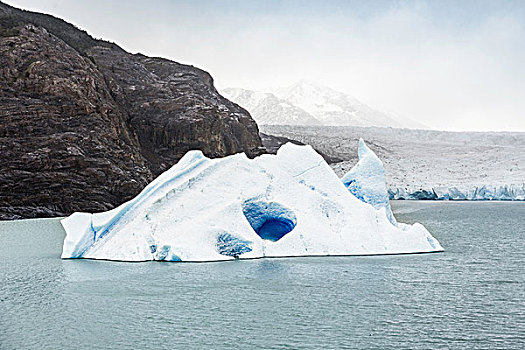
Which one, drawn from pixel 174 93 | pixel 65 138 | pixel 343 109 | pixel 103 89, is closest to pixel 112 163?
pixel 65 138

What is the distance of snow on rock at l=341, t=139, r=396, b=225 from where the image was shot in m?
11.1

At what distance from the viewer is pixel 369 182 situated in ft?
37.3

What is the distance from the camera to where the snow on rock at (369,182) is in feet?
36.5

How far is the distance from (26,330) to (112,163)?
18.5m

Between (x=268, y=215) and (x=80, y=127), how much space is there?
50.7ft

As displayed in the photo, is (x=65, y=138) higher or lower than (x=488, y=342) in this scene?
higher

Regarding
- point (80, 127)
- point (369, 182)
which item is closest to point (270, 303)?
point (369, 182)

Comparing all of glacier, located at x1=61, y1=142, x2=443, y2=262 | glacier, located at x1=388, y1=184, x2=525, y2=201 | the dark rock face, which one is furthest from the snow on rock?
glacier, located at x1=388, y1=184, x2=525, y2=201

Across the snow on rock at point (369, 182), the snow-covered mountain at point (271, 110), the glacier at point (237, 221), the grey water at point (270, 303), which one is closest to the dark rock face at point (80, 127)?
the grey water at point (270, 303)

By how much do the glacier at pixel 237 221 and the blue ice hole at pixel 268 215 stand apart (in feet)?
0.05

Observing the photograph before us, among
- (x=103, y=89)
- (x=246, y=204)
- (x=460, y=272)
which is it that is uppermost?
(x=103, y=89)

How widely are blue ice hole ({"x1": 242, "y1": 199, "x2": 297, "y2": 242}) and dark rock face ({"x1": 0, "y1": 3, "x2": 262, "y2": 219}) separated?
1284 cm

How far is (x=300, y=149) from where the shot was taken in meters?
10.4

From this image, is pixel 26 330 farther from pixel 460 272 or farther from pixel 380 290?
pixel 460 272
